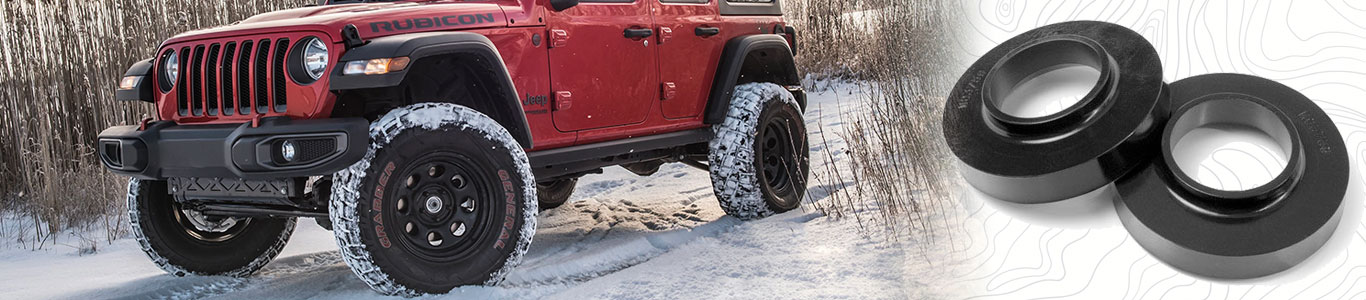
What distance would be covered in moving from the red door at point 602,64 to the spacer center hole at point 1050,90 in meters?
1.71

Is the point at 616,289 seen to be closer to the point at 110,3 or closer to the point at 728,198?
the point at 728,198

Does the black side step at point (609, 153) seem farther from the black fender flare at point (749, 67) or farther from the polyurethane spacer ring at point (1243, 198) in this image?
the polyurethane spacer ring at point (1243, 198)

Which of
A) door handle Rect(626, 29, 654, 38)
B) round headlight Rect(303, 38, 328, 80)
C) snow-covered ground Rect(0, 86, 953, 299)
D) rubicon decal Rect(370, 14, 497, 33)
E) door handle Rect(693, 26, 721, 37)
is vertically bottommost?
snow-covered ground Rect(0, 86, 953, 299)

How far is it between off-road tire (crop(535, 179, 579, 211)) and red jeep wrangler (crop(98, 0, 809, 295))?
148cm

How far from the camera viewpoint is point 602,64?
5207 mm

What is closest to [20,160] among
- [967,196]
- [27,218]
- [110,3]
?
[27,218]

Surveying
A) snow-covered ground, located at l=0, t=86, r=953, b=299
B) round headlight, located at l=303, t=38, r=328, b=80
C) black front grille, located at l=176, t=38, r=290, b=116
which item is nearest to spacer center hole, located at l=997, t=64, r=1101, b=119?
snow-covered ground, located at l=0, t=86, r=953, b=299

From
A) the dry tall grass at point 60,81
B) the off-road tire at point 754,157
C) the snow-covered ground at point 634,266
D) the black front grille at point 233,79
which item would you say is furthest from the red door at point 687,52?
the dry tall grass at point 60,81

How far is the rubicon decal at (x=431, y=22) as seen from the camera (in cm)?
428

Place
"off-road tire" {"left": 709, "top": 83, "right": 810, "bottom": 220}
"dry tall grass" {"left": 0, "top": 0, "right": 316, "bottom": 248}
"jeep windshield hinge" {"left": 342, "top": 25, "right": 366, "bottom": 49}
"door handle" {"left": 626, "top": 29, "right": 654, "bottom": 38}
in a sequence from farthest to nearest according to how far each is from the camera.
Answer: "dry tall grass" {"left": 0, "top": 0, "right": 316, "bottom": 248} < "off-road tire" {"left": 709, "top": 83, "right": 810, "bottom": 220} < "door handle" {"left": 626, "top": 29, "right": 654, "bottom": 38} < "jeep windshield hinge" {"left": 342, "top": 25, "right": 366, "bottom": 49}

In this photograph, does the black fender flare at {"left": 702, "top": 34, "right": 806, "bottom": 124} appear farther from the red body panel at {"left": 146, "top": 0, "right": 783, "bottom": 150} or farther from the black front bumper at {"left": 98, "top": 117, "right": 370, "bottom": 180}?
the black front bumper at {"left": 98, "top": 117, "right": 370, "bottom": 180}

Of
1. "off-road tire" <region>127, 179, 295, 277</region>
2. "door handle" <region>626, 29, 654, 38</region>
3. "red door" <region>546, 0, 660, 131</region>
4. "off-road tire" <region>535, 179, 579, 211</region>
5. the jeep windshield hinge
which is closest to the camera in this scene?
the jeep windshield hinge

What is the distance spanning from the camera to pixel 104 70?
7.35m

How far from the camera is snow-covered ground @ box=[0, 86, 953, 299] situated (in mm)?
4273
